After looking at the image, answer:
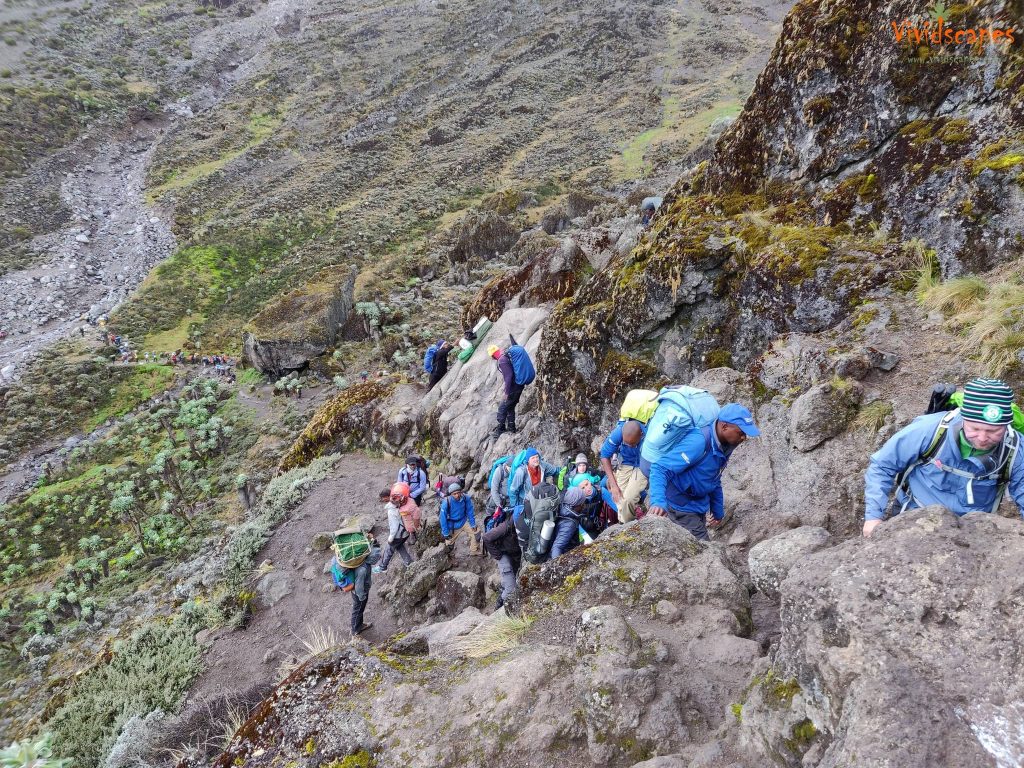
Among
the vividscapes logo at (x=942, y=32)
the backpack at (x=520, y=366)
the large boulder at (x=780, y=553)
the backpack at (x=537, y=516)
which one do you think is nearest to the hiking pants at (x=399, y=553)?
the backpack at (x=520, y=366)

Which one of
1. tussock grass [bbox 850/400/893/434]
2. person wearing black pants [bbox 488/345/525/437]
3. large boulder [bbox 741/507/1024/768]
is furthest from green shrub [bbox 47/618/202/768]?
tussock grass [bbox 850/400/893/434]

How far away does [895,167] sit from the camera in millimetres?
7285

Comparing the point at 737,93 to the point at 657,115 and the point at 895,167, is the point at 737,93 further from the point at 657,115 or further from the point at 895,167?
the point at 895,167

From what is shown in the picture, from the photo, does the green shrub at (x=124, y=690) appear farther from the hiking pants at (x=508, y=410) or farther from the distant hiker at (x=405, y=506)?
the hiking pants at (x=508, y=410)

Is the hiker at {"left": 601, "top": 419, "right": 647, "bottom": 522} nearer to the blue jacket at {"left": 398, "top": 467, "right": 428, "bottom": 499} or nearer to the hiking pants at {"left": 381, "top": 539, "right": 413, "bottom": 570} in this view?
the blue jacket at {"left": 398, "top": 467, "right": 428, "bottom": 499}

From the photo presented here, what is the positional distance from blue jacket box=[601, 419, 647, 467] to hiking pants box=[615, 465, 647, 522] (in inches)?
5.4

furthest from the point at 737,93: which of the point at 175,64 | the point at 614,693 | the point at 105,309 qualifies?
the point at 175,64

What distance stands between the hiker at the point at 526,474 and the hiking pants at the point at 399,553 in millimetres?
3952

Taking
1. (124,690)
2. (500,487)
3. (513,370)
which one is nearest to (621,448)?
(500,487)

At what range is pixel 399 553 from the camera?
1063 cm

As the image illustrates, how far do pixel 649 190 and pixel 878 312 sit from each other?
2929cm

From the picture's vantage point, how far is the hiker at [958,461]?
3.15m

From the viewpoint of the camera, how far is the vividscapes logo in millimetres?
6754

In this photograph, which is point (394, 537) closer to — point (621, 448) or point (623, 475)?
point (623, 475)
